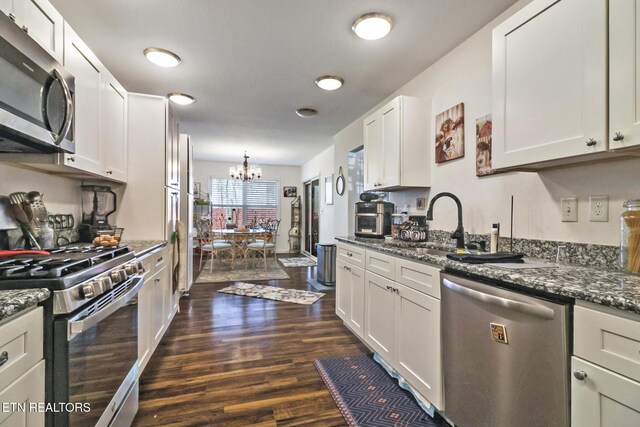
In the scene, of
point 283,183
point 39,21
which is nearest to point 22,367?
point 39,21

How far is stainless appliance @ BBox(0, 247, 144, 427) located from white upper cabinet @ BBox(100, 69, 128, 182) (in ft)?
2.75

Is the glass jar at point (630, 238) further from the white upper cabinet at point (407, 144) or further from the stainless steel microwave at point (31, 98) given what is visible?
the stainless steel microwave at point (31, 98)

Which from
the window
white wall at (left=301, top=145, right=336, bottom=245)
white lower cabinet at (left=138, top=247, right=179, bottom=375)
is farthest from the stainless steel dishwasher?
the window

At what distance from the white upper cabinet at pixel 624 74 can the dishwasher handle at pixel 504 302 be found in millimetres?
679

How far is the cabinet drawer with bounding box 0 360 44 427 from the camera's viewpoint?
75cm

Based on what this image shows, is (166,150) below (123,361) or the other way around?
the other way around

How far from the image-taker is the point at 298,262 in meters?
6.45

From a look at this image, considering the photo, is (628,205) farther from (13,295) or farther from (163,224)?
(163,224)

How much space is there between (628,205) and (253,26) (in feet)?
7.62

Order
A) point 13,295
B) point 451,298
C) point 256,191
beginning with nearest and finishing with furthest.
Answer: point 13,295 → point 451,298 → point 256,191

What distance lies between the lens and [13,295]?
2.78 feet

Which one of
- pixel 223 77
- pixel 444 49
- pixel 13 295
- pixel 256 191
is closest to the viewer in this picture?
pixel 13 295

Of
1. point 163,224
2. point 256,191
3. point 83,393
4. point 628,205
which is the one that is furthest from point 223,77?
point 256,191

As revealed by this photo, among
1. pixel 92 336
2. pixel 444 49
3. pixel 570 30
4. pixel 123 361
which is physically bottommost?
pixel 123 361
